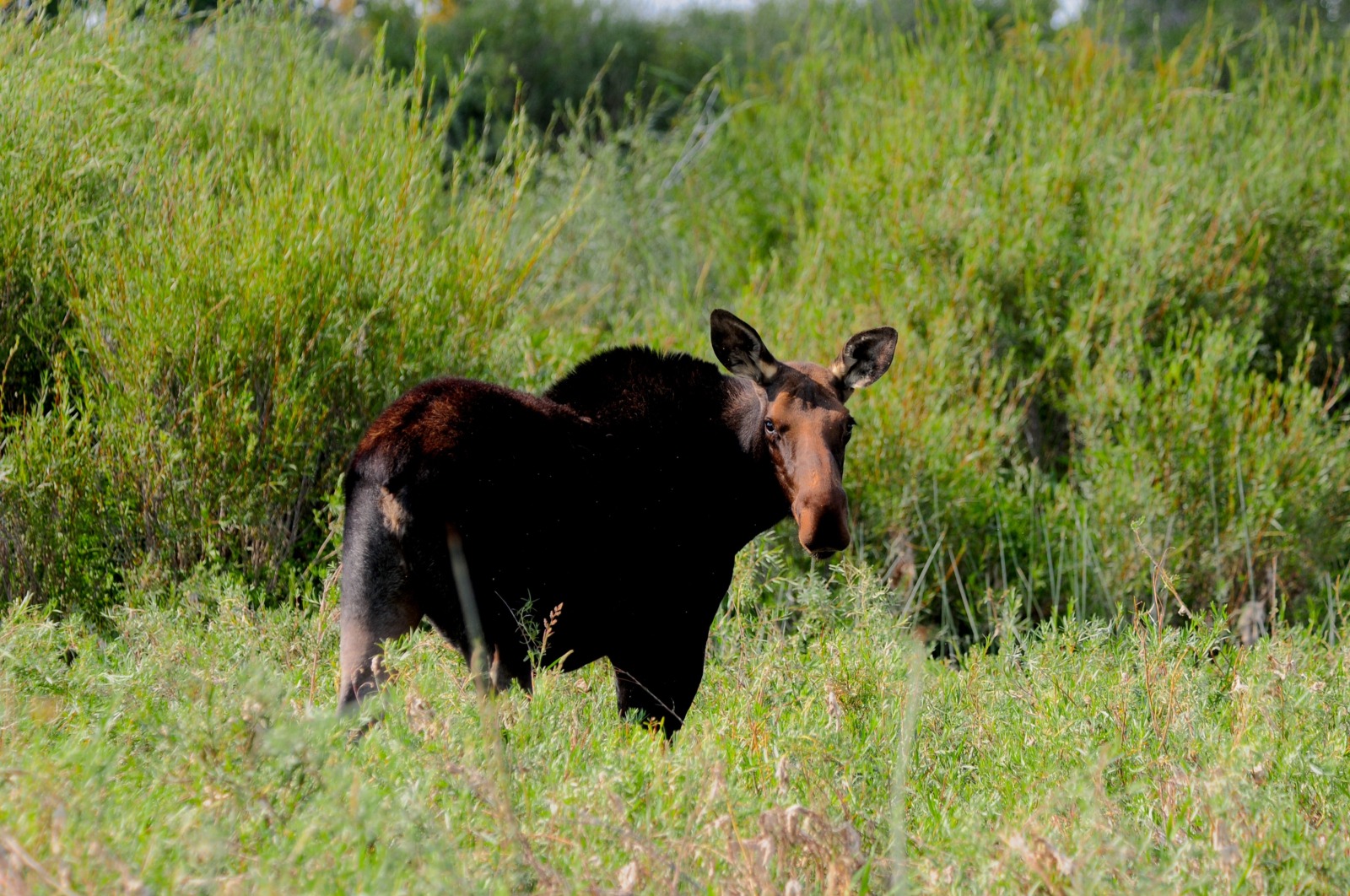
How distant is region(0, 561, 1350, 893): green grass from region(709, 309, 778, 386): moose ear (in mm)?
955

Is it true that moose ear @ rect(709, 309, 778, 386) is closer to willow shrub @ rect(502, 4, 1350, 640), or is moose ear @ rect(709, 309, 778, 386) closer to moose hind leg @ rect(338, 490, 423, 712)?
moose hind leg @ rect(338, 490, 423, 712)

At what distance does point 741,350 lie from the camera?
5.23 metres

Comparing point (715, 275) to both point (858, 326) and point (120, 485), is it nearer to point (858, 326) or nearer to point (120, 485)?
point (858, 326)

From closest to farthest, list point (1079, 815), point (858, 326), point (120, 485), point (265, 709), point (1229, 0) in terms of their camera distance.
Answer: point (265, 709)
point (1079, 815)
point (120, 485)
point (858, 326)
point (1229, 0)

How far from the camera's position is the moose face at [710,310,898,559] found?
460cm

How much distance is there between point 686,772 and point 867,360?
2260 millimetres

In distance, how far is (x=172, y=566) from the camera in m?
6.49

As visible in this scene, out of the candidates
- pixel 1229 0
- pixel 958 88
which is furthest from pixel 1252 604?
pixel 1229 0

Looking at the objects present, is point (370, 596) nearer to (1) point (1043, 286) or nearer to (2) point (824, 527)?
(2) point (824, 527)

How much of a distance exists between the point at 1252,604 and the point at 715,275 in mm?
5381

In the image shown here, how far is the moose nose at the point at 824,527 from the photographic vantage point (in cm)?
456

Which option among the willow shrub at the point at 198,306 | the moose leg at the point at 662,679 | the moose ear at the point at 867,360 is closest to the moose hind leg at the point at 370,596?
the moose leg at the point at 662,679

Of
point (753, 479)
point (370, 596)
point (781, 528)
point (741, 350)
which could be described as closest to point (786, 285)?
point (781, 528)

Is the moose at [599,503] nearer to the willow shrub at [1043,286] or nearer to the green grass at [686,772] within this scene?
the green grass at [686,772]
